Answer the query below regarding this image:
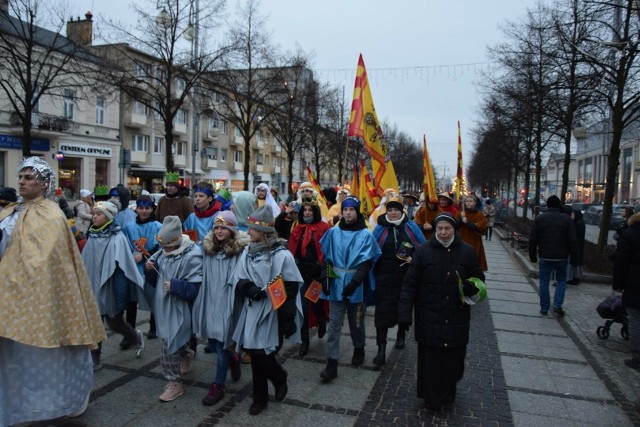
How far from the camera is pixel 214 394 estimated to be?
4438 millimetres

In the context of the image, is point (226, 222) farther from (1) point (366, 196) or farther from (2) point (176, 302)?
(1) point (366, 196)

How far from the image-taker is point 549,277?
8070 mm

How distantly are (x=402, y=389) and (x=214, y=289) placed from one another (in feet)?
6.88

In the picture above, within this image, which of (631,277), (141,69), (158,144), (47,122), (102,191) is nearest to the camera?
(631,277)

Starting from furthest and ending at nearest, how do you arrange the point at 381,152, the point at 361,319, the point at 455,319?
the point at 381,152, the point at 361,319, the point at 455,319

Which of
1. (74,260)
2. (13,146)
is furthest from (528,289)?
(13,146)

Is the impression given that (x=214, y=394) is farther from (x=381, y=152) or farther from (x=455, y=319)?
(x=381, y=152)

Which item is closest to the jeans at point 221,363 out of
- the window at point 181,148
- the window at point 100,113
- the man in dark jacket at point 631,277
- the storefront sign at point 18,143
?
the man in dark jacket at point 631,277

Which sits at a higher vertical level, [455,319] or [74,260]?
[74,260]

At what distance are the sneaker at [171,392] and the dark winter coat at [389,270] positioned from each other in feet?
6.99

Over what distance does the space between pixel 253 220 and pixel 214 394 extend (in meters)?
1.60

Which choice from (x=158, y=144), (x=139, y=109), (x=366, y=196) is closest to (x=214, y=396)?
(x=366, y=196)

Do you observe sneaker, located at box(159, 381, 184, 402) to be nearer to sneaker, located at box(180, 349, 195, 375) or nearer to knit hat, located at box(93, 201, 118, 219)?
sneaker, located at box(180, 349, 195, 375)

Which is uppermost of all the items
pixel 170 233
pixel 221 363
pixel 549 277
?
pixel 170 233
